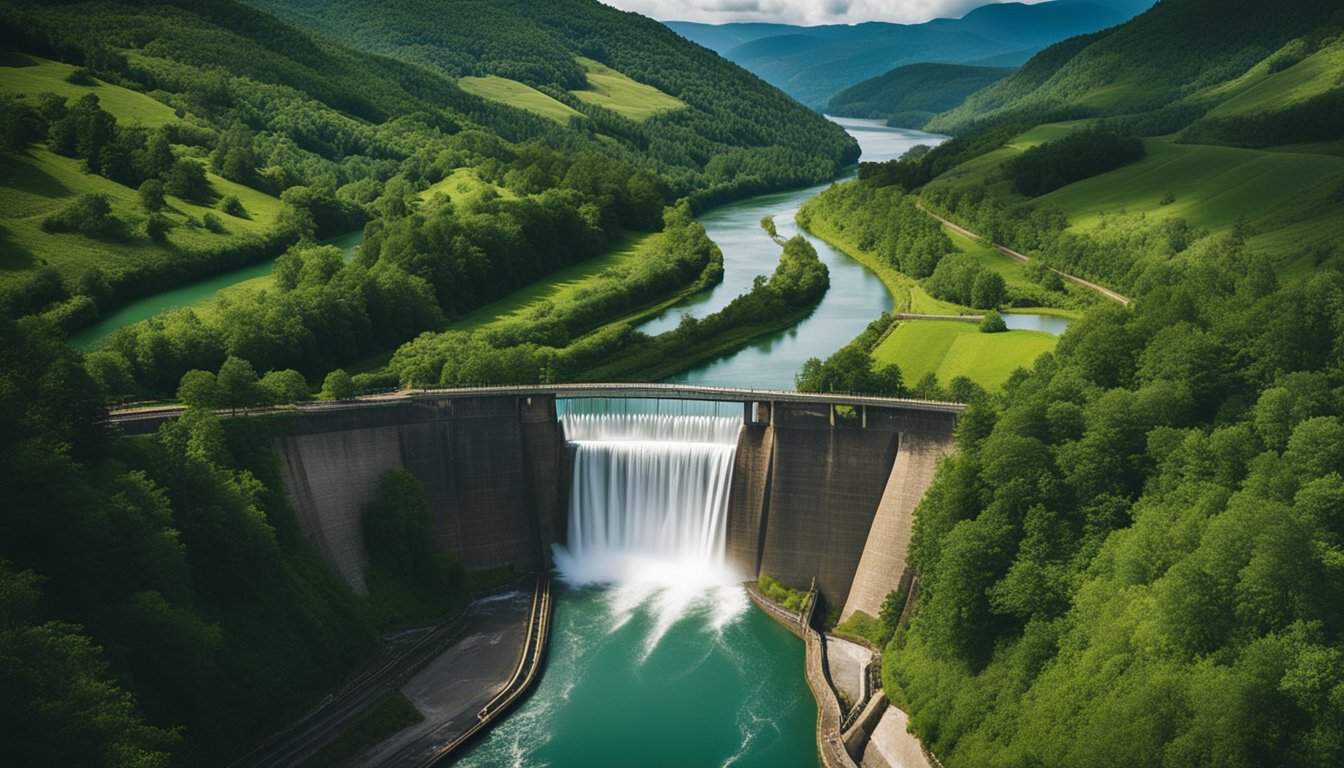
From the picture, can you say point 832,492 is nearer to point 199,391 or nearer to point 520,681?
point 520,681

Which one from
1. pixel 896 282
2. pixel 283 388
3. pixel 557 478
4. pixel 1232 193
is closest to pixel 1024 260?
pixel 896 282

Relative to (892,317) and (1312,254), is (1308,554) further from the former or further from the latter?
(892,317)

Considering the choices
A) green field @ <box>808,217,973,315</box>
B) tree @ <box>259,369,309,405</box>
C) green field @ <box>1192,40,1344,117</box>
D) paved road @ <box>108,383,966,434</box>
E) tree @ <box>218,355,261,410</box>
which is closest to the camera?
paved road @ <box>108,383,966,434</box>

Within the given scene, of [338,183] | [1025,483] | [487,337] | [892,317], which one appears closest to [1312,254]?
[892,317]

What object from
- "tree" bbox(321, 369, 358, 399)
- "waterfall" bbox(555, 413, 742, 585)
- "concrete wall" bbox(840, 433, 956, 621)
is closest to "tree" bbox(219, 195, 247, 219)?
"tree" bbox(321, 369, 358, 399)

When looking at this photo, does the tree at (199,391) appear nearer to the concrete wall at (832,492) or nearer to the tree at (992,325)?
the concrete wall at (832,492)

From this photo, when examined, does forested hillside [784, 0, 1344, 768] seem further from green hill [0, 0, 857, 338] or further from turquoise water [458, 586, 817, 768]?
green hill [0, 0, 857, 338]
